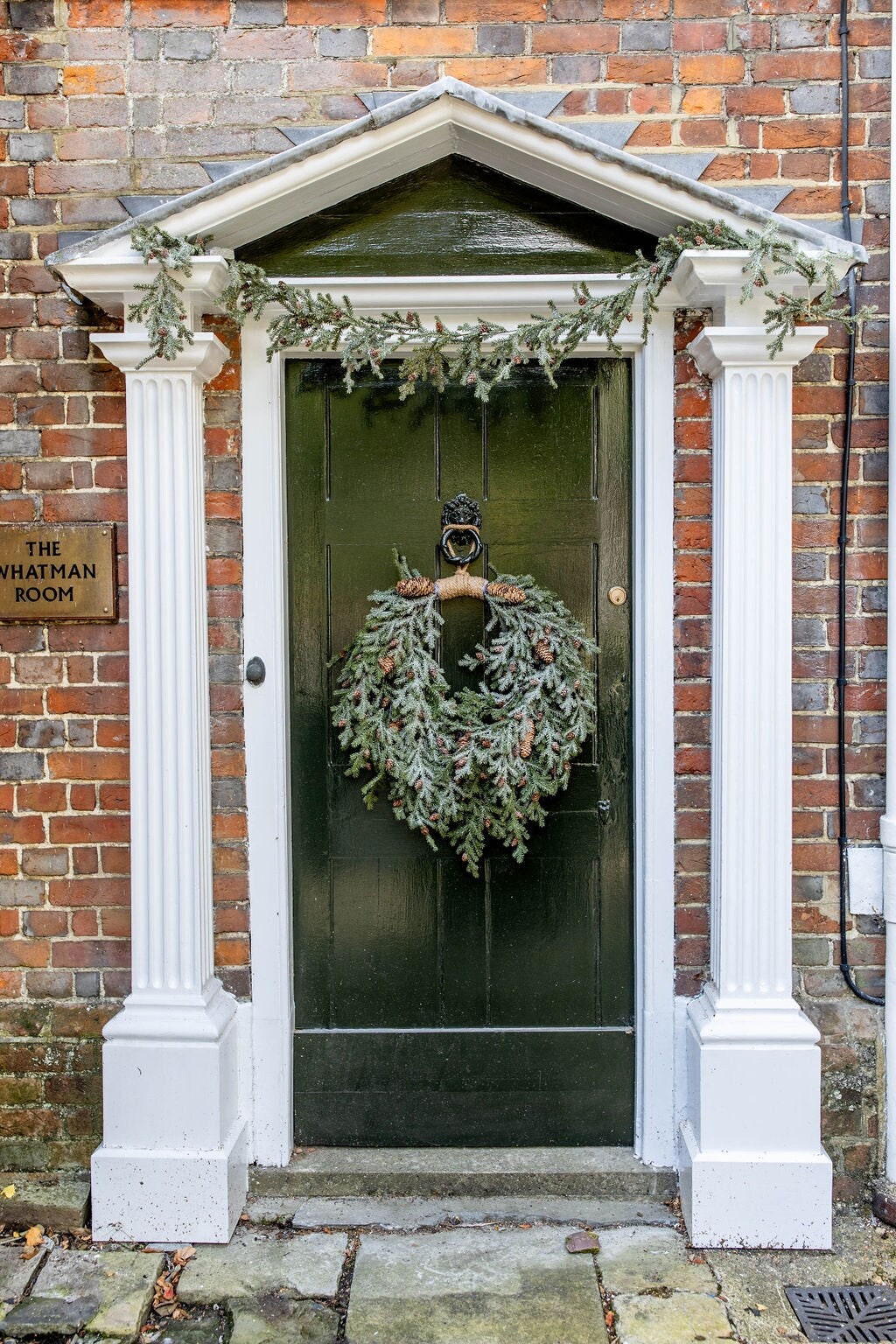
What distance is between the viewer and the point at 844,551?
110 inches

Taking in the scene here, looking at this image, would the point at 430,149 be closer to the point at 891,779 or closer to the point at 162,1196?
the point at 891,779

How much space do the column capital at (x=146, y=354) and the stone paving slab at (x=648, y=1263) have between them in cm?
263

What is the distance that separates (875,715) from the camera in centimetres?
284

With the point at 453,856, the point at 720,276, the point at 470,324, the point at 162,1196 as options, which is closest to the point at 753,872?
the point at 453,856

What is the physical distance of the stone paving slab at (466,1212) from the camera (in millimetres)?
2779

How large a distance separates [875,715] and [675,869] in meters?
0.73

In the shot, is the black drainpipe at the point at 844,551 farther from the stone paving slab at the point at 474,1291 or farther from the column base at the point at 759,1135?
the stone paving slab at the point at 474,1291

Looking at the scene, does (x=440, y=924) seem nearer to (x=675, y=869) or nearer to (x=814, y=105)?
(x=675, y=869)

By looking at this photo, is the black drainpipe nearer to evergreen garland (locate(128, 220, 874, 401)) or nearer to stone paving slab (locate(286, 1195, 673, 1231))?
evergreen garland (locate(128, 220, 874, 401))

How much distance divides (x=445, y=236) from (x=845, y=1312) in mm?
3022

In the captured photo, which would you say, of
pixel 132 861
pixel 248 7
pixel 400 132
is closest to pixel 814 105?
pixel 400 132

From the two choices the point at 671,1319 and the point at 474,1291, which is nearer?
the point at 671,1319

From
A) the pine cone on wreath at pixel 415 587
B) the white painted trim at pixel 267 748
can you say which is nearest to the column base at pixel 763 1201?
the white painted trim at pixel 267 748

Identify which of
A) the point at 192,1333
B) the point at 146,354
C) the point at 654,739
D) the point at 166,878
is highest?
the point at 146,354
